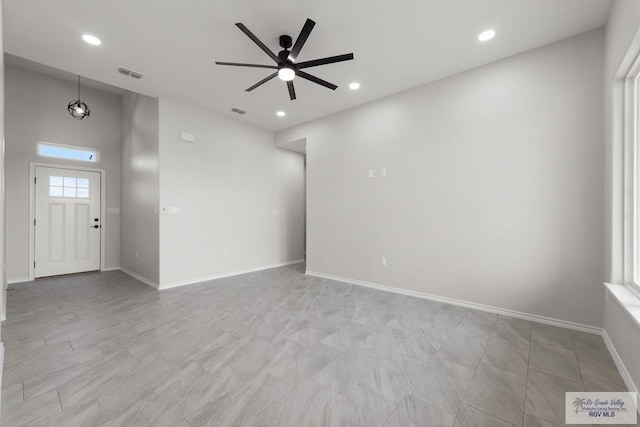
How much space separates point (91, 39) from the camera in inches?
111

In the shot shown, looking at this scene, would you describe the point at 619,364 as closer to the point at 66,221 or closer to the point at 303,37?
the point at 303,37

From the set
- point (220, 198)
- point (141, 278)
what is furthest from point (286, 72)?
point (141, 278)

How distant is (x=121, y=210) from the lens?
5.84 m

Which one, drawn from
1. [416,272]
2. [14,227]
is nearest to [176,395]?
[416,272]

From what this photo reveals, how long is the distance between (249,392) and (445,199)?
322 cm

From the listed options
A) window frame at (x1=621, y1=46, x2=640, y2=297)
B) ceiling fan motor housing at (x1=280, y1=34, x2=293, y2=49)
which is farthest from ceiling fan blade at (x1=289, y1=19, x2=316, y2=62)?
window frame at (x1=621, y1=46, x2=640, y2=297)

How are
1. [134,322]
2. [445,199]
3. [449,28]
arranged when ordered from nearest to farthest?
1. [449,28]
2. [134,322]
3. [445,199]

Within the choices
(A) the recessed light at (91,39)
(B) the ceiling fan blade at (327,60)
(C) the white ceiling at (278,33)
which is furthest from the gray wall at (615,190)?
(A) the recessed light at (91,39)

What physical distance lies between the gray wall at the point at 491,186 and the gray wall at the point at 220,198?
2031 millimetres

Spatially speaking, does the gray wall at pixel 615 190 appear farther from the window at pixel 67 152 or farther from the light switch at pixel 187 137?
the window at pixel 67 152

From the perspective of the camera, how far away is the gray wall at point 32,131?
4.65 metres

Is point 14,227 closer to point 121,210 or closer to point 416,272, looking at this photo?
point 121,210

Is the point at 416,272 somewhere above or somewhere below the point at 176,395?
above

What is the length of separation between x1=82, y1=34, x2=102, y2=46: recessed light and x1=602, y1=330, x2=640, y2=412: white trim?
18.4ft
